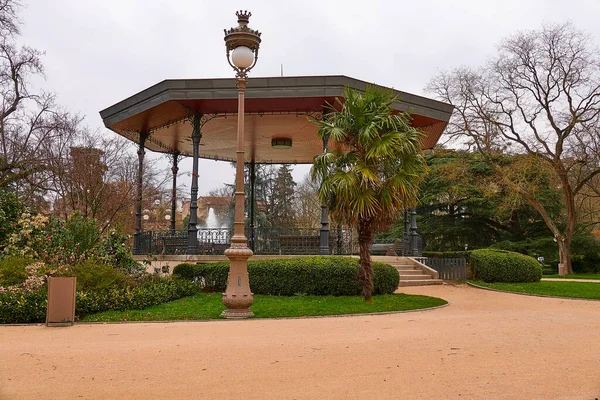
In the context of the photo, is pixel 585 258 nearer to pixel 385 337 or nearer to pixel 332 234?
pixel 332 234

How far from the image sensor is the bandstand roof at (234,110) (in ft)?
46.7

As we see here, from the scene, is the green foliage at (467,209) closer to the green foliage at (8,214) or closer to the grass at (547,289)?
the grass at (547,289)

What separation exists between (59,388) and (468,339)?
524cm

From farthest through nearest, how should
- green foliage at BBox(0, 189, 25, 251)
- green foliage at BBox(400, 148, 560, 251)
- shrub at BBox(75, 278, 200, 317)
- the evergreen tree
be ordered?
the evergreen tree < green foliage at BBox(400, 148, 560, 251) < green foliage at BBox(0, 189, 25, 251) < shrub at BBox(75, 278, 200, 317)

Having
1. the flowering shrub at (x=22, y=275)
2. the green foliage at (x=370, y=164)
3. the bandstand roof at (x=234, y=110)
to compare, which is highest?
the bandstand roof at (x=234, y=110)

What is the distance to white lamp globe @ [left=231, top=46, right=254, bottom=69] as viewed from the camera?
31.3 ft

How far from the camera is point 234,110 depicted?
1592 cm

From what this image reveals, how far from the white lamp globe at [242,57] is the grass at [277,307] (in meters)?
5.10

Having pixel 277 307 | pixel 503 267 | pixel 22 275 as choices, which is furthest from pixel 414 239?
pixel 22 275

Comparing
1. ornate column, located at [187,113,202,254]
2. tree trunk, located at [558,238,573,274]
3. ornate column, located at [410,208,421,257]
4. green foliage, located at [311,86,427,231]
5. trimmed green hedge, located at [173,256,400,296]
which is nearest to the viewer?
green foliage, located at [311,86,427,231]

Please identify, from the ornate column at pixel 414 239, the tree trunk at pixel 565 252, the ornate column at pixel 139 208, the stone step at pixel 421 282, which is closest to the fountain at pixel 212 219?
the ornate column at pixel 139 208

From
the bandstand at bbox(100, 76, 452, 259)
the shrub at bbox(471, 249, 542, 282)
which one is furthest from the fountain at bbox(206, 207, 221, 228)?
the shrub at bbox(471, 249, 542, 282)

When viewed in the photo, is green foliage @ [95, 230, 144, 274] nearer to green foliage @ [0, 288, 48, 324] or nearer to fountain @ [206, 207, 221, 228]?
green foliage @ [0, 288, 48, 324]

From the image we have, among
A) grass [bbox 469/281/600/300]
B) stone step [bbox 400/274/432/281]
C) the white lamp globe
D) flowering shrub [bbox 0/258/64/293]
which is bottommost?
grass [bbox 469/281/600/300]
